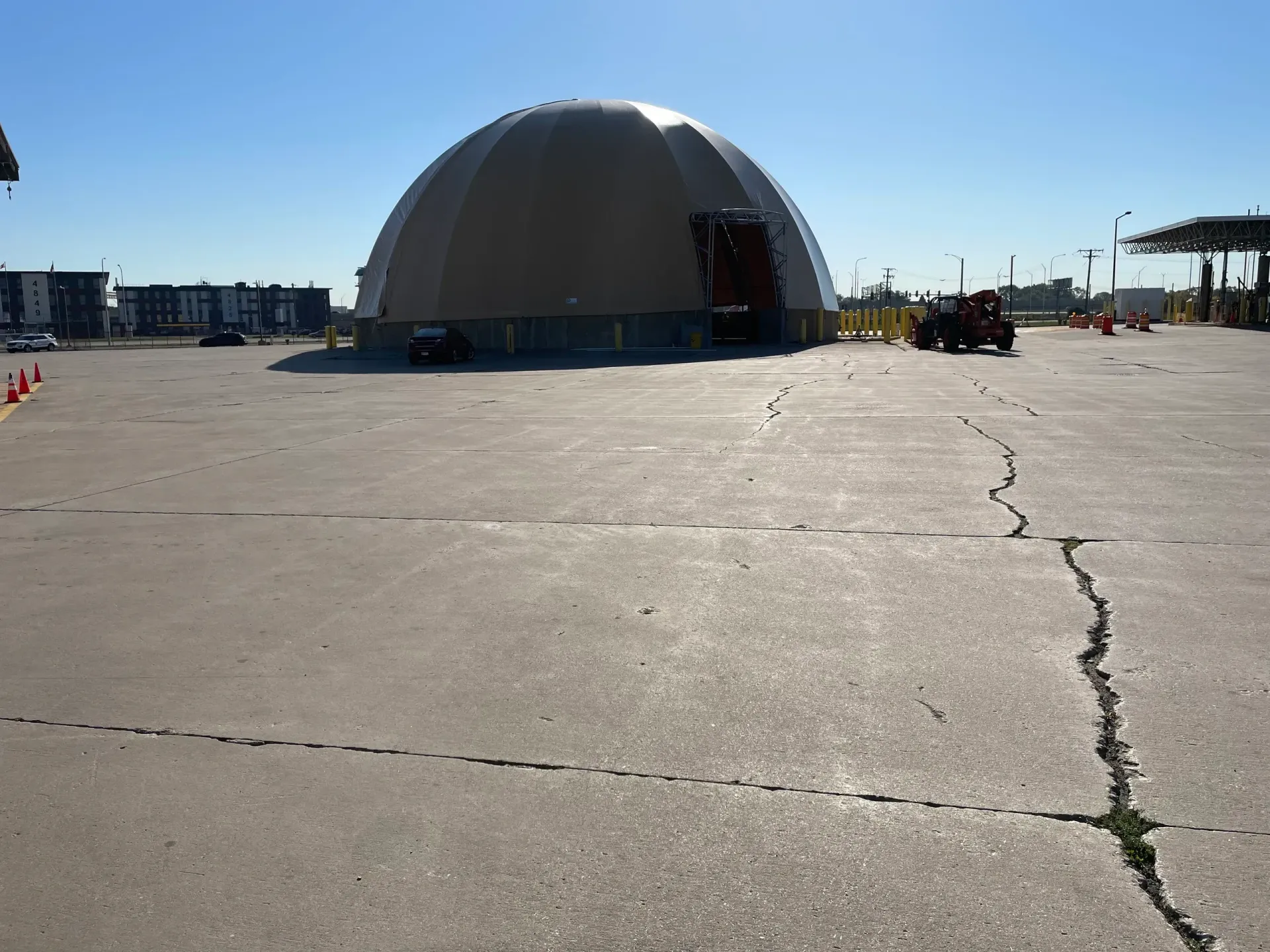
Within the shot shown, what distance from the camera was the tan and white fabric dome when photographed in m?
44.2

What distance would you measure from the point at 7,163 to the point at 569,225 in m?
23.2

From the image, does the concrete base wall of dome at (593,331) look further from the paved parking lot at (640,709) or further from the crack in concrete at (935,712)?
the crack in concrete at (935,712)

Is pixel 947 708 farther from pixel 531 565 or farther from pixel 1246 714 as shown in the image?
pixel 531 565

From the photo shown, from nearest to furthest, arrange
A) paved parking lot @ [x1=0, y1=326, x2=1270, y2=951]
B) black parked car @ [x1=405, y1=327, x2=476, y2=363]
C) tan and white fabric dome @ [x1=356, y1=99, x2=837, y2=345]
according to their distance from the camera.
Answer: paved parking lot @ [x1=0, y1=326, x2=1270, y2=951] → black parked car @ [x1=405, y1=327, x2=476, y2=363] → tan and white fabric dome @ [x1=356, y1=99, x2=837, y2=345]

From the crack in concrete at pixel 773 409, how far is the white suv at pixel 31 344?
65992 millimetres

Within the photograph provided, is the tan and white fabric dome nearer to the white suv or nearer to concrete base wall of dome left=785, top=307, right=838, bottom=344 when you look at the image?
concrete base wall of dome left=785, top=307, right=838, bottom=344

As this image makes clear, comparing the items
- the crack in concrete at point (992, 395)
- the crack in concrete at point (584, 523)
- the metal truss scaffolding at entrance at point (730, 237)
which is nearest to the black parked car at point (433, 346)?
the metal truss scaffolding at entrance at point (730, 237)

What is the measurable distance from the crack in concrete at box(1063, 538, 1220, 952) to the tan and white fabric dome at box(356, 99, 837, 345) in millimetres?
39500

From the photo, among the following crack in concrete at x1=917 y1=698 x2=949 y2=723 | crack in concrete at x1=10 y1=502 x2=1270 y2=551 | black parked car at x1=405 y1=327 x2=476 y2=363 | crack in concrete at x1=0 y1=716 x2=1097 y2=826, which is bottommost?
crack in concrete at x1=0 y1=716 x2=1097 y2=826

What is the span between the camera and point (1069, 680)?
4.74 m

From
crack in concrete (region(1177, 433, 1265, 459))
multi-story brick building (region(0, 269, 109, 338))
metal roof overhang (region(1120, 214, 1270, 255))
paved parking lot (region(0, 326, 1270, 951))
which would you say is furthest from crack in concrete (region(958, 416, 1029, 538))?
multi-story brick building (region(0, 269, 109, 338))

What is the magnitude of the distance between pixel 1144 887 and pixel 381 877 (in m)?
2.44

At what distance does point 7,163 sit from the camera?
26.0 metres

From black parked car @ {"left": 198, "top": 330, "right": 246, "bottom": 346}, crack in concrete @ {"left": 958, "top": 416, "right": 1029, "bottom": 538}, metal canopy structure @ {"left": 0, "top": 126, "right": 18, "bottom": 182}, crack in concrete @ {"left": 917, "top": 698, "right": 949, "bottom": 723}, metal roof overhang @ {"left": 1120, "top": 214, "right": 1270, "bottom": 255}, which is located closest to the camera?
crack in concrete @ {"left": 917, "top": 698, "right": 949, "bottom": 723}
